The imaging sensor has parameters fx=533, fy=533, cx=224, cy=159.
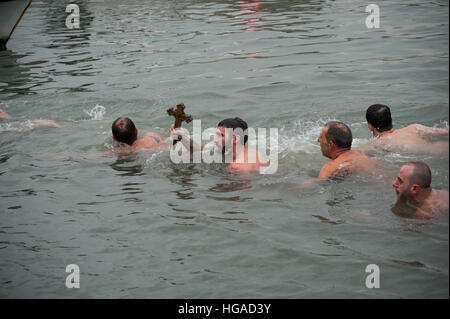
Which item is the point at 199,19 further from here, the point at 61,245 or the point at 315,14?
the point at 61,245

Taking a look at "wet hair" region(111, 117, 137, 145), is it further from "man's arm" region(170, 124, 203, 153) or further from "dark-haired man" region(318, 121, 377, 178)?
"dark-haired man" region(318, 121, 377, 178)

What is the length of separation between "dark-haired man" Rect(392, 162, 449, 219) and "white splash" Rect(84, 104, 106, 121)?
632cm

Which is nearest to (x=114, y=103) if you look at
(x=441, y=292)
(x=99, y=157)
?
(x=99, y=157)

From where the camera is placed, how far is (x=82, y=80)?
40.3ft

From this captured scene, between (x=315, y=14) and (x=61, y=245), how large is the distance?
42.6ft

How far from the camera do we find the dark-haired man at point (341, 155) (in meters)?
6.18

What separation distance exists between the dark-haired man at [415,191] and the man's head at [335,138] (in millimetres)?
1263

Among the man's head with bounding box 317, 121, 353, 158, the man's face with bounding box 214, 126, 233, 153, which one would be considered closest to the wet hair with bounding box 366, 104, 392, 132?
the man's head with bounding box 317, 121, 353, 158

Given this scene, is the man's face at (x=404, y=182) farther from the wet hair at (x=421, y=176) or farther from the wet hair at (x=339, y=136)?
the wet hair at (x=339, y=136)

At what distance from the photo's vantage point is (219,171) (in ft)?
23.2

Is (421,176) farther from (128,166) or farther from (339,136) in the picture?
(128,166)

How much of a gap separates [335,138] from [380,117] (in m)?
1.10
